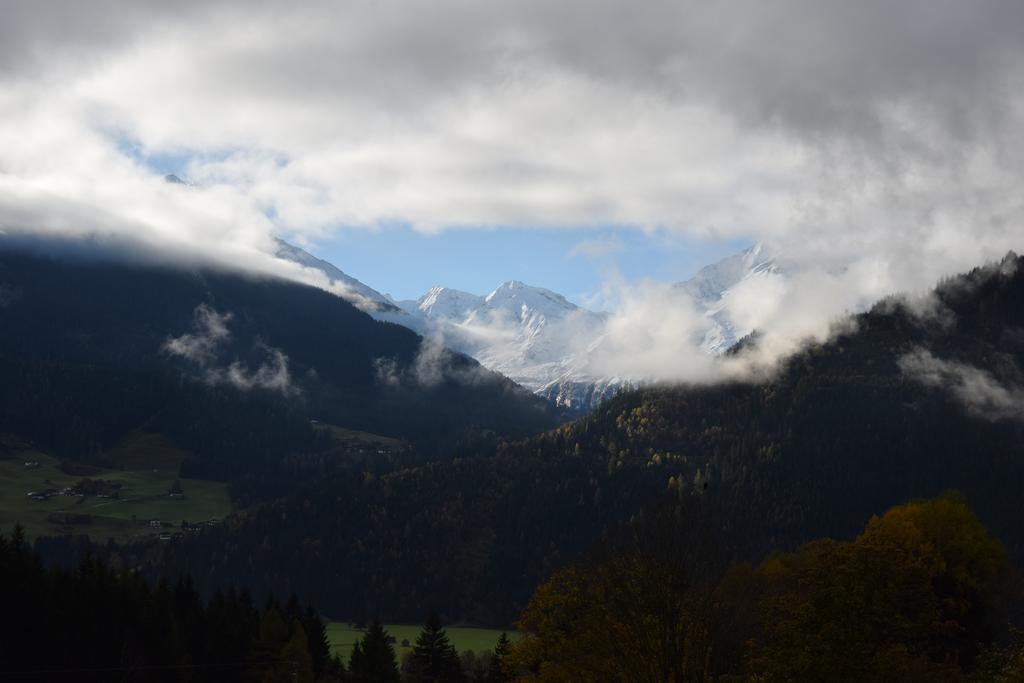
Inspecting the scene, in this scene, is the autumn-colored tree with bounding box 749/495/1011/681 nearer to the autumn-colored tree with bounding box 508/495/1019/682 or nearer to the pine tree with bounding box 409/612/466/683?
the autumn-colored tree with bounding box 508/495/1019/682

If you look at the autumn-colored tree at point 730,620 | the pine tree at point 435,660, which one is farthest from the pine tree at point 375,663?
the autumn-colored tree at point 730,620

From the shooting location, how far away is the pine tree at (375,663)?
344 feet

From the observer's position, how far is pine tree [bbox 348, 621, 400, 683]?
344 feet

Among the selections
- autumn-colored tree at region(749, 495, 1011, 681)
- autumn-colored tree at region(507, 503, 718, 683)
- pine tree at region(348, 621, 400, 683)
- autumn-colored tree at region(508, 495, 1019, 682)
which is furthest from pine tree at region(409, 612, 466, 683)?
autumn-colored tree at region(507, 503, 718, 683)

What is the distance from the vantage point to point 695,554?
54812 mm

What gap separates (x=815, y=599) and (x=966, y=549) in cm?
4809

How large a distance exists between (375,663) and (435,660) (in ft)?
49.1

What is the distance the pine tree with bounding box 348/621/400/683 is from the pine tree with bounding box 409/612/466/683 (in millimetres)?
8788

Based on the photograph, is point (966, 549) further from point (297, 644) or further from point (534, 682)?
point (297, 644)

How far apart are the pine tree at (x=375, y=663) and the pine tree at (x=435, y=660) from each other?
8788 millimetres

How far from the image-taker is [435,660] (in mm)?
119062

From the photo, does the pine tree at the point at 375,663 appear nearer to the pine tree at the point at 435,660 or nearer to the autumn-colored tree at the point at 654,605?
the pine tree at the point at 435,660

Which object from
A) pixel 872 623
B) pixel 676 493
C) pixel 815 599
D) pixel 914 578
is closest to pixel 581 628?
pixel 676 493

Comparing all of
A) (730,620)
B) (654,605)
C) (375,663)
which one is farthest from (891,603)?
(375,663)
